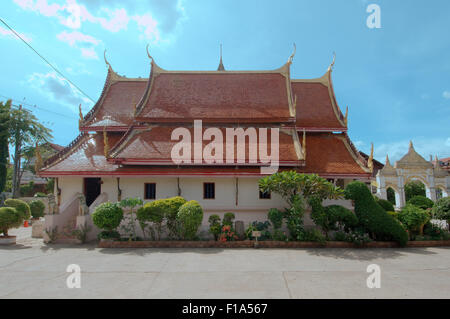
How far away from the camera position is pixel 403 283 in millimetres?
5852

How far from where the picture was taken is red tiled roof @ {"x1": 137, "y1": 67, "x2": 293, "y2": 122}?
14.2 metres

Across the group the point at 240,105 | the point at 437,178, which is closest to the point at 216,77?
the point at 240,105

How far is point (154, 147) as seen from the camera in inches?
489

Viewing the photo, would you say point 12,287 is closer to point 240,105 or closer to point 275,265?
point 275,265

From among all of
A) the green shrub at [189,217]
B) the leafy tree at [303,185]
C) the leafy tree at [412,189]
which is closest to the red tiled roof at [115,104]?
the green shrub at [189,217]

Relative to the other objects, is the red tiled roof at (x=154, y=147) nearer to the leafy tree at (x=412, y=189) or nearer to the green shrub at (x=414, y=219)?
the green shrub at (x=414, y=219)

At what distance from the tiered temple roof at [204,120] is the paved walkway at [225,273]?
3768 millimetres

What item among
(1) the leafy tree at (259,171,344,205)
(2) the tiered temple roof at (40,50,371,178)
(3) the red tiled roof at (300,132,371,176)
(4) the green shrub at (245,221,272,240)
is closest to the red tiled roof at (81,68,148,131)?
(2) the tiered temple roof at (40,50,371,178)

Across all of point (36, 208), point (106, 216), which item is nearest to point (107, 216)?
point (106, 216)

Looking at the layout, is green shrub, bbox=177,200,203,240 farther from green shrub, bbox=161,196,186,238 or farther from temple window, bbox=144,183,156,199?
temple window, bbox=144,183,156,199

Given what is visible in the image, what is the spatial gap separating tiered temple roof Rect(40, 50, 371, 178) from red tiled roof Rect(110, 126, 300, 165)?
4 cm

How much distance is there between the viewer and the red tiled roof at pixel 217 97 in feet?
46.5

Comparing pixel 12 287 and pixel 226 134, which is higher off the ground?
pixel 226 134

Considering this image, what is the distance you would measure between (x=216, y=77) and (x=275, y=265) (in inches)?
498
